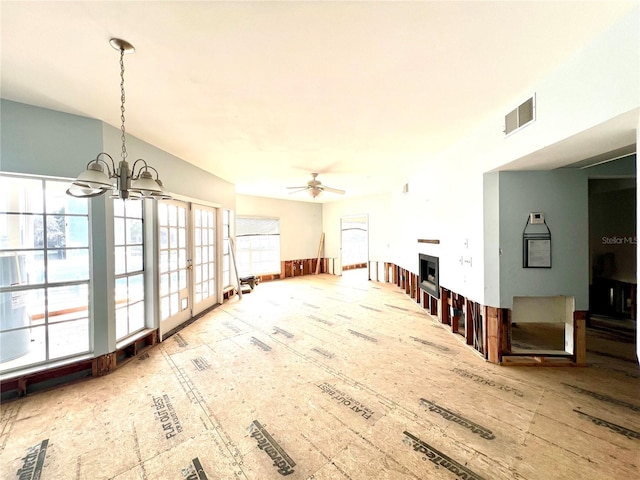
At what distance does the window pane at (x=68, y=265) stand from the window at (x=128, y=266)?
0.31 m

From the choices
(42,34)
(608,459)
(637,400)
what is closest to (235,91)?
(42,34)

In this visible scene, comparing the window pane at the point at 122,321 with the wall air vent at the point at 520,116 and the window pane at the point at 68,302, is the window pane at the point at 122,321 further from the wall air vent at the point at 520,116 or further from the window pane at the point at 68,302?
the wall air vent at the point at 520,116

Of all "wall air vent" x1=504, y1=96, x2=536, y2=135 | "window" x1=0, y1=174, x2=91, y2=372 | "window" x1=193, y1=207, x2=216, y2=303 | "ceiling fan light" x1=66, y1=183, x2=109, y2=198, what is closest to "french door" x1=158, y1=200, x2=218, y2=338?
"window" x1=193, y1=207, x2=216, y2=303

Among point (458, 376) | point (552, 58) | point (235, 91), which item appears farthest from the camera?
point (458, 376)

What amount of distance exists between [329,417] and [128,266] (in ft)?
9.72

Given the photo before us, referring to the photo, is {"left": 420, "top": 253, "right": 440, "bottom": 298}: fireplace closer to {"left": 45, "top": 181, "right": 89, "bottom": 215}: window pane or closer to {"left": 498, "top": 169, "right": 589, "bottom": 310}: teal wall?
{"left": 498, "top": 169, "right": 589, "bottom": 310}: teal wall

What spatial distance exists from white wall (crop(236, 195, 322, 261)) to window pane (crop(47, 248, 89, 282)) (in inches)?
190

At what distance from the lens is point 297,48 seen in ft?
5.38

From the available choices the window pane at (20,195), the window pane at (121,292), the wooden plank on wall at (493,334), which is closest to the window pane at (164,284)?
the window pane at (121,292)

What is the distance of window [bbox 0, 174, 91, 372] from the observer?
2.35 meters

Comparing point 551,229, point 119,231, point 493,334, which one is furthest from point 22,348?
point 551,229

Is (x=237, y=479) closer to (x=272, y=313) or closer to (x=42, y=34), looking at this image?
(x=42, y=34)

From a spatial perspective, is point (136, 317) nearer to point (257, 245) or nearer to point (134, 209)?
point (134, 209)

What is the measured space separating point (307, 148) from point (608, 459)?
154 inches
